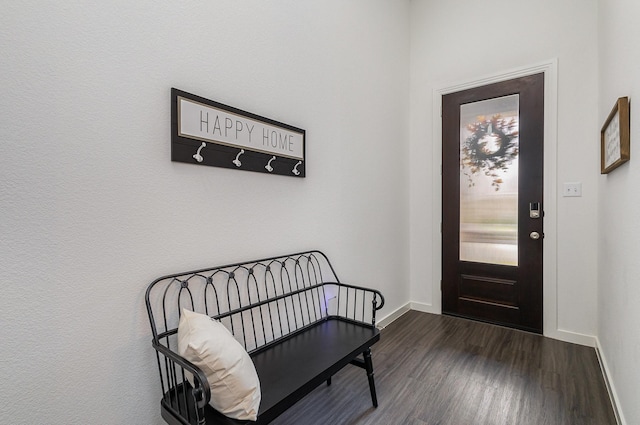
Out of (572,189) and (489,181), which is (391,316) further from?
(572,189)

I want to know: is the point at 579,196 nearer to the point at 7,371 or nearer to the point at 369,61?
the point at 369,61

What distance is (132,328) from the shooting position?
1.29 metres

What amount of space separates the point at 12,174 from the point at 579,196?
11.6 feet

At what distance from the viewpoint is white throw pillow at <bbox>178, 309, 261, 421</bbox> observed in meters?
1.13

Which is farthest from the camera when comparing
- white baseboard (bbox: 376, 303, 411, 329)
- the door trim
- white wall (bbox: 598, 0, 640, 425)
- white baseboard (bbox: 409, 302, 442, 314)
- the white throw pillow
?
white baseboard (bbox: 409, 302, 442, 314)

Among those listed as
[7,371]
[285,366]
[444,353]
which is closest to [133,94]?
[7,371]

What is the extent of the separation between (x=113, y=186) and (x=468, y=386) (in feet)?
7.51

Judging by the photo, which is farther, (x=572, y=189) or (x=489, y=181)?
(x=489, y=181)

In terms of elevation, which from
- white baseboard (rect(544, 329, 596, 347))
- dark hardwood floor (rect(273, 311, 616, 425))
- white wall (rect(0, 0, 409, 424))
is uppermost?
white wall (rect(0, 0, 409, 424))

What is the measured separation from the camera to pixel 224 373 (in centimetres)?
114

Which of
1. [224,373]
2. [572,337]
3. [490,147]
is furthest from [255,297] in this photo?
[572,337]

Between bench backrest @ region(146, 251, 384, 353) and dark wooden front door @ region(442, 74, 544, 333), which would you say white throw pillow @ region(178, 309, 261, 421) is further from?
dark wooden front door @ region(442, 74, 544, 333)

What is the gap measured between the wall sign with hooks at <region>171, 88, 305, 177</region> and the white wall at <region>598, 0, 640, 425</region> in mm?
1687

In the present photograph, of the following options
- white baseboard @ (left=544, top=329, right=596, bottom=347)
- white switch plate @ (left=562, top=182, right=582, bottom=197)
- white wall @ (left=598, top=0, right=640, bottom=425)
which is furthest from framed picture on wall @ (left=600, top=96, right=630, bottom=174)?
white baseboard @ (left=544, top=329, right=596, bottom=347)
